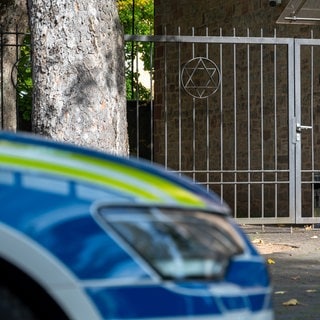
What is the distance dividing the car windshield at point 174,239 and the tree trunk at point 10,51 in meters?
8.80

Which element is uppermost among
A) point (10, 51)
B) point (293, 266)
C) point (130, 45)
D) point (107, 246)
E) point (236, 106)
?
point (130, 45)

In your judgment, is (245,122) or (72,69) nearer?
(72,69)

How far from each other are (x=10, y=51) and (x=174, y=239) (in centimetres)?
1028

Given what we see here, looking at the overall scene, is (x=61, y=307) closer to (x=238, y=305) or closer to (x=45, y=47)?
(x=238, y=305)

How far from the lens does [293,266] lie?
27.7 feet

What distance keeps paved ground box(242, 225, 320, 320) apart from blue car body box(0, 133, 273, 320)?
3.45 meters

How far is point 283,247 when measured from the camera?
9.88m

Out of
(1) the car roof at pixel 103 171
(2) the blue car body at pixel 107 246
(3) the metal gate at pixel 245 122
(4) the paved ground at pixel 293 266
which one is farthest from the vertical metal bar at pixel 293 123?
(2) the blue car body at pixel 107 246

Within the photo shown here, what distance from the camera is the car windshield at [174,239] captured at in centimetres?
249

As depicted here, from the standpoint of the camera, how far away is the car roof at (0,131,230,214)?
2.55m

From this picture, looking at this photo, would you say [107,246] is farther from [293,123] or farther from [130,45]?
[130,45]

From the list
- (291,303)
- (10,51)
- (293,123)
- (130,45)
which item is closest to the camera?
(291,303)

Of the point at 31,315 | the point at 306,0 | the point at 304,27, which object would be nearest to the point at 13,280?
the point at 31,315

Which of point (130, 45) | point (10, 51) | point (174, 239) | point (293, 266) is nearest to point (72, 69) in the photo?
point (293, 266)
